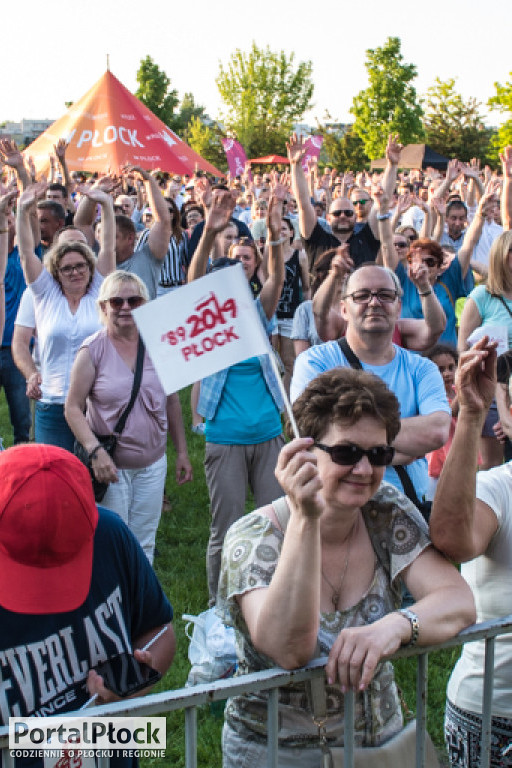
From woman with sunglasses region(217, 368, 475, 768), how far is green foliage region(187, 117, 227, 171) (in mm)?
52510

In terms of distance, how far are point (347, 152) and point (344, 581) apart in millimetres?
48859

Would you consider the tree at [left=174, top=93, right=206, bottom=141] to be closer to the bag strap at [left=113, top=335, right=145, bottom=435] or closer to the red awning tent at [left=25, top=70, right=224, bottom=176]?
the red awning tent at [left=25, top=70, right=224, bottom=176]

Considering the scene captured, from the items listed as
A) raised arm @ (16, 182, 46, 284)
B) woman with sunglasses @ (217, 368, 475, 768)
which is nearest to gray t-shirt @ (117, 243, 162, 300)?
raised arm @ (16, 182, 46, 284)

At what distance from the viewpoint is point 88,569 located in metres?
2.17

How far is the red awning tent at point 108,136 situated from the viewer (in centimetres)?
1450

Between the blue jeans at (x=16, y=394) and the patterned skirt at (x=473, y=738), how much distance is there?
16.7 feet

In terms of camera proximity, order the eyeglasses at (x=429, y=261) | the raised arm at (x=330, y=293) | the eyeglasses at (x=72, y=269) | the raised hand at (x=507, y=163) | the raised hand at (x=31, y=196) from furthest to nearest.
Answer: the raised hand at (x=507, y=163) → the eyeglasses at (x=429, y=261) → the raised hand at (x=31, y=196) → the eyeglasses at (x=72, y=269) → the raised arm at (x=330, y=293)

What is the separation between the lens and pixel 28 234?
5.66 m

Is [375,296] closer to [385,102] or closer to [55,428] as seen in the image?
[55,428]

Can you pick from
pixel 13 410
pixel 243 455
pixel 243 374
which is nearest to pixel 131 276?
pixel 243 374

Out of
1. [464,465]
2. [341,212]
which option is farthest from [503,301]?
[464,465]

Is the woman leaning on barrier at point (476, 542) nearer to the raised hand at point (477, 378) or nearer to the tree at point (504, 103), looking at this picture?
the raised hand at point (477, 378)

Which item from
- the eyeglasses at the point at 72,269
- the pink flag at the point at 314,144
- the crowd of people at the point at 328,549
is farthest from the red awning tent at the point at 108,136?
the crowd of people at the point at 328,549

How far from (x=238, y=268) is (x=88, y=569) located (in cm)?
99
